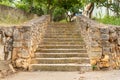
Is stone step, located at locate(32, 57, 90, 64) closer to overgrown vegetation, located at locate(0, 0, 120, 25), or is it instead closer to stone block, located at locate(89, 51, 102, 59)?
stone block, located at locate(89, 51, 102, 59)

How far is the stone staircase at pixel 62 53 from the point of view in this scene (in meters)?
10.6

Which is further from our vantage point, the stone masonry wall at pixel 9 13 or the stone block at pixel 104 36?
the stone masonry wall at pixel 9 13

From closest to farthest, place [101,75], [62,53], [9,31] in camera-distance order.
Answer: [101,75]
[9,31]
[62,53]

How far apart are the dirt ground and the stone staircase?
0.54 meters

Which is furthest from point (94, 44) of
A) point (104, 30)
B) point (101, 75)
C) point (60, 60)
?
point (101, 75)

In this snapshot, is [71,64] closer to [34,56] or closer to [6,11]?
[34,56]

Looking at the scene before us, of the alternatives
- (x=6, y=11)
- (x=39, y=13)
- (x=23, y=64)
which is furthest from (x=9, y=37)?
(x=39, y=13)

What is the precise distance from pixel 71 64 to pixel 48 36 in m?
4.33

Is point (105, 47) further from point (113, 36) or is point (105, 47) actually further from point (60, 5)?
point (60, 5)

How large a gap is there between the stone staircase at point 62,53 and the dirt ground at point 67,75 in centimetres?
54

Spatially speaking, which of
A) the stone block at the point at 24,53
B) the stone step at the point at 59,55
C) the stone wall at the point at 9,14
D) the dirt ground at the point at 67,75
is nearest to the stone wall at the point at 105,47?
the dirt ground at the point at 67,75

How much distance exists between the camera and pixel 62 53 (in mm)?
11727

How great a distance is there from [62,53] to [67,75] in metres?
2.24

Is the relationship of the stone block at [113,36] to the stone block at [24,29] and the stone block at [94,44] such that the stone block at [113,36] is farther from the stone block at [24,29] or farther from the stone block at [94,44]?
the stone block at [24,29]
